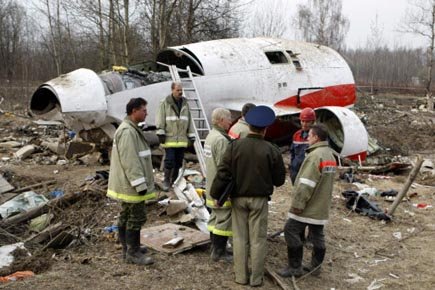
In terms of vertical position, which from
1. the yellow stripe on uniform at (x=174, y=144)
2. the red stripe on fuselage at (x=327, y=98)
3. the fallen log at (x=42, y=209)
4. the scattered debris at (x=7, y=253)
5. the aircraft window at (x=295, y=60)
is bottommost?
the scattered debris at (x=7, y=253)

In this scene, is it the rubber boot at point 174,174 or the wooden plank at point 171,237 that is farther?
the rubber boot at point 174,174

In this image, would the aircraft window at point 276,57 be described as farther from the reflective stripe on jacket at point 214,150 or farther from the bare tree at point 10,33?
the bare tree at point 10,33

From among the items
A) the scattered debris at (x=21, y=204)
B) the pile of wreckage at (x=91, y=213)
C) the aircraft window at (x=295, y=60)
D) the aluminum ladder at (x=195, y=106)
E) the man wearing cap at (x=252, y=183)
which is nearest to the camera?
the man wearing cap at (x=252, y=183)

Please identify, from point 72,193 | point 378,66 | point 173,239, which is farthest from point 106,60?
point 378,66

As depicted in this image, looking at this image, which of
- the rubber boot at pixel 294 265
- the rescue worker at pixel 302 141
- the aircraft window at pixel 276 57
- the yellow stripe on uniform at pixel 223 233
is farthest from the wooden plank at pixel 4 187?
the aircraft window at pixel 276 57

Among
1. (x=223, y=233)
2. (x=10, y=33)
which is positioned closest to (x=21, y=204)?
(x=223, y=233)

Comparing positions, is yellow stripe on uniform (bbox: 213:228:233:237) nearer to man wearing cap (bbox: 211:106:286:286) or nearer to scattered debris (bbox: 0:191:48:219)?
man wearing cap (bbox: 211:106:286:286)

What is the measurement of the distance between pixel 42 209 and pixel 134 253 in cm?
273

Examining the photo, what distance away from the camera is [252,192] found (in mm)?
4660

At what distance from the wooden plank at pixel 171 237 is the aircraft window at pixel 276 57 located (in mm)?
6625

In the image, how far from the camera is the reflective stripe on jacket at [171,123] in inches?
302

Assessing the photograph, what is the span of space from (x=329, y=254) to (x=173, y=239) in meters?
2.17

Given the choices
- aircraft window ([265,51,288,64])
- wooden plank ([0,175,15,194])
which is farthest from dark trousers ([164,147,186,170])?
aircraft window ([265,51,288,64])

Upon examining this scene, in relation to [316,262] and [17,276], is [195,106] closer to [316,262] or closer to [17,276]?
[316,262]
